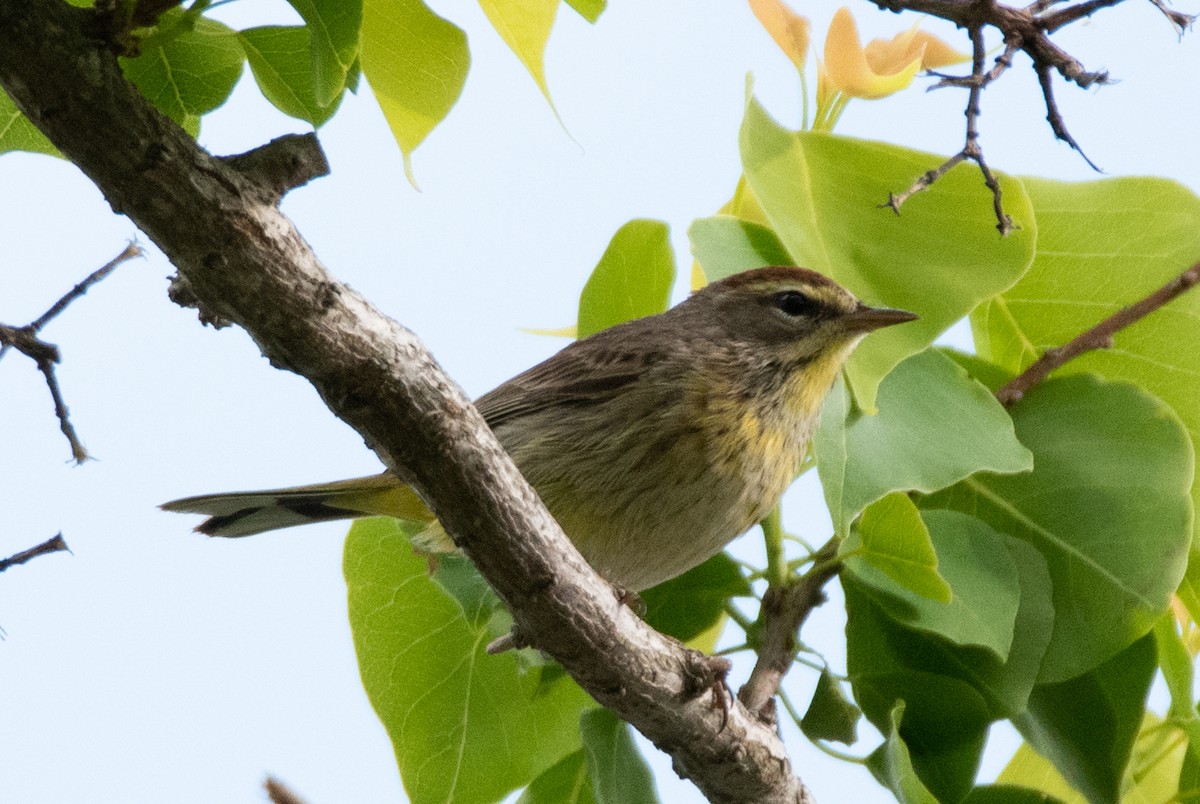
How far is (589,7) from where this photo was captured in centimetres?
208

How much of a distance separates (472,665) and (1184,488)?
165cm

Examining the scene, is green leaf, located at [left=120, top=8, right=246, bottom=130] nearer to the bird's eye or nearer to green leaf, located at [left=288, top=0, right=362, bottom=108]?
green leaf, located at [left=288, top=0, right=362, bottom=108]

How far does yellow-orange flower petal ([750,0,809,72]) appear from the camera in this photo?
277 cm

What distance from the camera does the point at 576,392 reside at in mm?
3559

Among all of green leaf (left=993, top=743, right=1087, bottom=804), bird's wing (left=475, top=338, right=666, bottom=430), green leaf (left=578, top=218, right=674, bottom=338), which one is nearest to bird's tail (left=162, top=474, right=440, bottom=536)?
bird's wing (left=475, top=338, right=666, bottom=430)

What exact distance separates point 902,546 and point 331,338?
122 centimetres

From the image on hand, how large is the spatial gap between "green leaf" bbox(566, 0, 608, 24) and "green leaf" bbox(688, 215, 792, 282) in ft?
2.02

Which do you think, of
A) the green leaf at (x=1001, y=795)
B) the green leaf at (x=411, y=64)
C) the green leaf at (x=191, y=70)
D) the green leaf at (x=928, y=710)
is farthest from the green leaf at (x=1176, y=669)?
the green leaf at (x=191, y=70)

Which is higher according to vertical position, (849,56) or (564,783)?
(849,56)

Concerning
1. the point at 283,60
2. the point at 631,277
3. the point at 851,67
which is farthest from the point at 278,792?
the point at 851,67

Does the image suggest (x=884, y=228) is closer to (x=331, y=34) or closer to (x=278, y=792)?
(x=331, y=34)

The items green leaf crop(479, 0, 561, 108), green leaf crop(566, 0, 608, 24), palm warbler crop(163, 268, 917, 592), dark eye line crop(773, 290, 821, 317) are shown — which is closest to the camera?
green leaf crop(566, 0, 608, 24)

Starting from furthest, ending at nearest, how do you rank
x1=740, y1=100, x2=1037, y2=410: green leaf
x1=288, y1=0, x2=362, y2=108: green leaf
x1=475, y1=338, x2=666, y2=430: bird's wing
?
x1=475, y1=338, x2=666, y2=430: bird's wing < x1=740, y1=100, x2=1037, y2=410: green leaf < x1=288, y1=0, x2=362, y2=108: green leaf

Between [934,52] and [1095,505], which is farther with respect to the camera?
[934,52]
